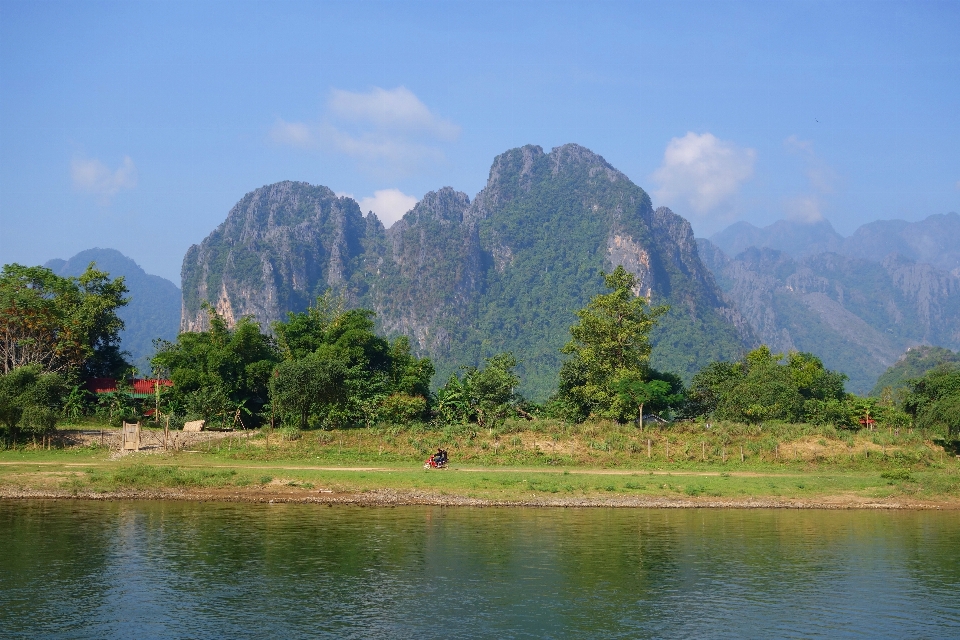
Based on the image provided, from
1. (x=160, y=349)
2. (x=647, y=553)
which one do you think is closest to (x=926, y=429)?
(x=647, y=553)

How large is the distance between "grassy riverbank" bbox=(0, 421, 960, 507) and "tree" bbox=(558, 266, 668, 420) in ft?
22.9

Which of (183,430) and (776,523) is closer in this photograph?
(776,523)

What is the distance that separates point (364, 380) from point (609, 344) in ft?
55.6

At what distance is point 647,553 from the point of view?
87.8 ft

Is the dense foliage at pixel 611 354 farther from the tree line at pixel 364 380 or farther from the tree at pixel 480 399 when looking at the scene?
the tree at pixel 480 399

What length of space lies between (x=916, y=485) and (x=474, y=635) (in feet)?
93.2

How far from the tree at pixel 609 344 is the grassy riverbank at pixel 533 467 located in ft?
22.9

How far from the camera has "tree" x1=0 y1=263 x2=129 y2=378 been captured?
62.8 m

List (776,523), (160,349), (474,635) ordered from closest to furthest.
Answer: (474,635) < (776,523) < (160,349)

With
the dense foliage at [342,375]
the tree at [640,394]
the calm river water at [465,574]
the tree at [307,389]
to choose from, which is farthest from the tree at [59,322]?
the tree at [640,394]

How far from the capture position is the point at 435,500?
36.5 metres

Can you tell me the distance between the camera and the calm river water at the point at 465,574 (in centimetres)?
1947

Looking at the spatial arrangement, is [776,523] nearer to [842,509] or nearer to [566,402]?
[842,509]

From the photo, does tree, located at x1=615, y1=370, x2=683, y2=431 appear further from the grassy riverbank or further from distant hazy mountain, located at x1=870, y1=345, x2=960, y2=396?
distant hazy mountain, located at x1=870, y1=345, x2=960, y2=396
